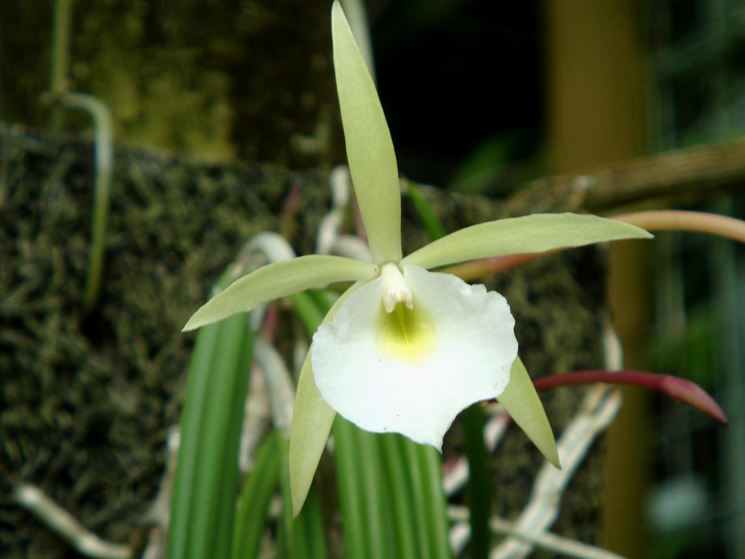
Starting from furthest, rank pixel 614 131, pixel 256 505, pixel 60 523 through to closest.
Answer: pixel 614 131, pixel 60 523, pixel 256 505

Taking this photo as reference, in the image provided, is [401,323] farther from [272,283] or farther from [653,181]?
[653,181]

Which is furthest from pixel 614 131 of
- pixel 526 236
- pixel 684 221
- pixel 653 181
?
pixel 526 236

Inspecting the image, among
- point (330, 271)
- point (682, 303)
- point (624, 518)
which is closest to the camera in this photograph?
point (330, 271)

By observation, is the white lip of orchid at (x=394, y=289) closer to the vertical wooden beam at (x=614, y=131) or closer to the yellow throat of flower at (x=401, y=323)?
the yellow throat of flower at (x=401, y=323)

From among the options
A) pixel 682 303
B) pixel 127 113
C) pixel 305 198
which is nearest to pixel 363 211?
pixel 305 198

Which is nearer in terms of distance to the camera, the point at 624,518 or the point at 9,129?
the point at 9,129

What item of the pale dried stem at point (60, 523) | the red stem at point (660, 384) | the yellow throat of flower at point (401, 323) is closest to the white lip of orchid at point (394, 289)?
the yellow throat of flower at point (401, 323)

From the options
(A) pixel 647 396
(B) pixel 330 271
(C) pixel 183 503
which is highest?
(B) pixel 330 271

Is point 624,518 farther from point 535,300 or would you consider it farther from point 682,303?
point 682,303
